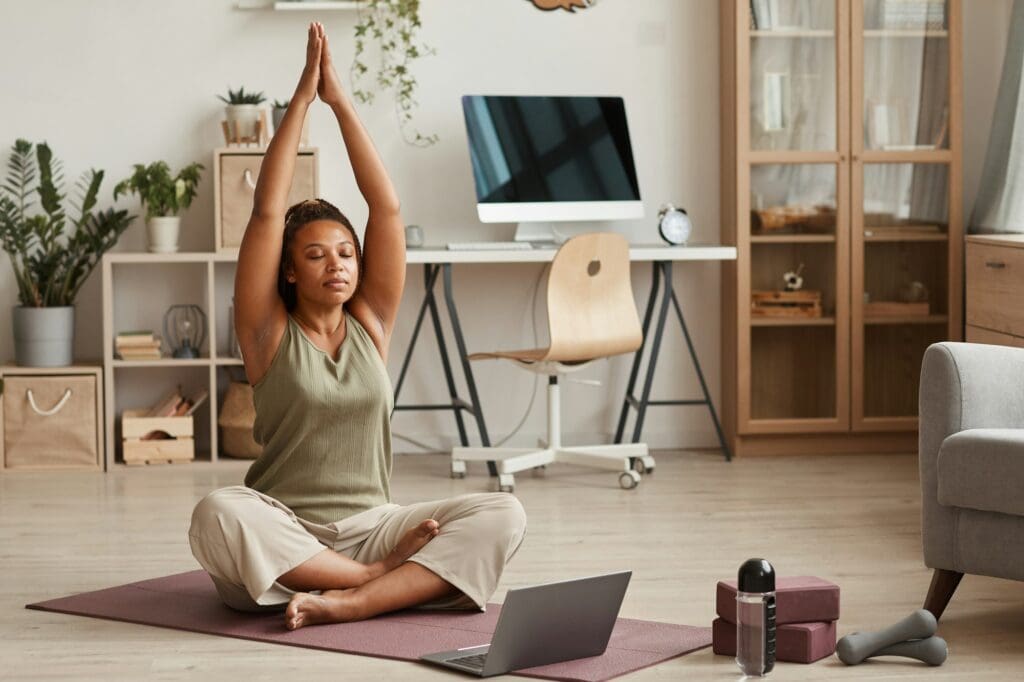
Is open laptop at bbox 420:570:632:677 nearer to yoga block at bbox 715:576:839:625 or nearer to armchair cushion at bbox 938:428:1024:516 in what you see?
yoga block at bbox 715:576:839:625

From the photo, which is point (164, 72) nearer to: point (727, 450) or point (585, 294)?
point (585, 294)

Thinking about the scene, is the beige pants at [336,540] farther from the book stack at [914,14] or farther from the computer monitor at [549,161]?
the book stack at [914,14]

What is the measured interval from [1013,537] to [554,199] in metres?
2.68

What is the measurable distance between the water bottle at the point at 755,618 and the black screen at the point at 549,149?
→ 9.34ft

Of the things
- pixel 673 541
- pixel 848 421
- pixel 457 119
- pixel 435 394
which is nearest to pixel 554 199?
pixel 457 119

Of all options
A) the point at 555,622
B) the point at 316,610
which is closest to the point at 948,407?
the point at 555,622

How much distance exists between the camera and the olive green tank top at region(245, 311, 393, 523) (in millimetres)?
2988

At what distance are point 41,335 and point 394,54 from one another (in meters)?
1.62

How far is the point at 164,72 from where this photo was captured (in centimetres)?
534

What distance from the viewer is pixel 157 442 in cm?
516

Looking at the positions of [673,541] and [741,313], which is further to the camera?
[741,313]

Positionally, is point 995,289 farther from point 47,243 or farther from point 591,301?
point 47,243

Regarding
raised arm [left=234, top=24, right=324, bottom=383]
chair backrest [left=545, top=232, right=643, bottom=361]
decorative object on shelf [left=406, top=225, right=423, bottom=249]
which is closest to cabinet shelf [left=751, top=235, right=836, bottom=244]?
chair backrest [left=545, top=232, right=643, bottom=361]

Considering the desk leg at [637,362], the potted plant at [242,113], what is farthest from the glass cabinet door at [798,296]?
the potted plant at [242,113]
